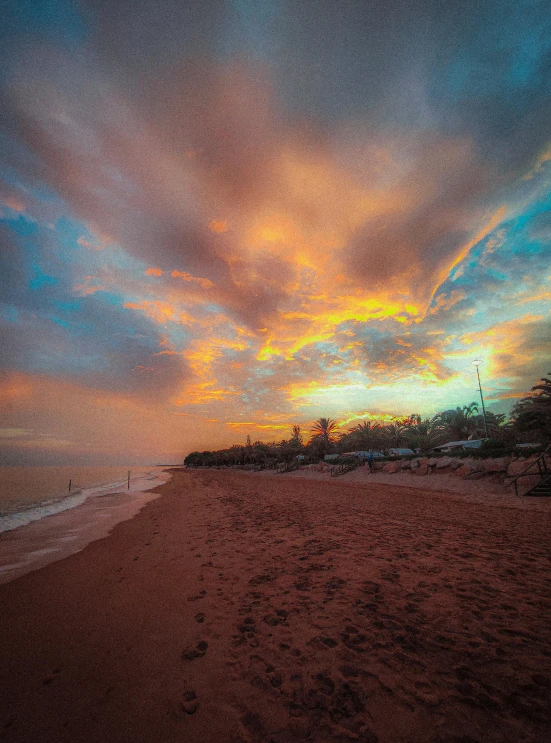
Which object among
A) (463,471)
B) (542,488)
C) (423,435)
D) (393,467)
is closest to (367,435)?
(423,435)

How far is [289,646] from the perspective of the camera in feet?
11.5

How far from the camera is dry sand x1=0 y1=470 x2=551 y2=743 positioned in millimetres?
2521

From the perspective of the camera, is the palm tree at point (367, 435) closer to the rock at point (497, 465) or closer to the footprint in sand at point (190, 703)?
the rock at point (497, 465)

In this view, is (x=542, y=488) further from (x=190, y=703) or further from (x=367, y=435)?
(x=367, y=435)

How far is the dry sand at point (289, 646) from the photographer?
2.52 meters

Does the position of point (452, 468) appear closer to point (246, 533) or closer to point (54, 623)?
point (246, 533)

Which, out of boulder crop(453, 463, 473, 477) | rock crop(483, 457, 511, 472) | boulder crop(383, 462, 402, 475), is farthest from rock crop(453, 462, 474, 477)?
boulder crop(383, 462, 402, 475)

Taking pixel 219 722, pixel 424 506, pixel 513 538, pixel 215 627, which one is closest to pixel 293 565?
pixel 215 627

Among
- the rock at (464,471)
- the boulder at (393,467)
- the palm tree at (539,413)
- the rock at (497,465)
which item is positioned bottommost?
the boulder at (393,467)

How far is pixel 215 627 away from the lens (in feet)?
13.3

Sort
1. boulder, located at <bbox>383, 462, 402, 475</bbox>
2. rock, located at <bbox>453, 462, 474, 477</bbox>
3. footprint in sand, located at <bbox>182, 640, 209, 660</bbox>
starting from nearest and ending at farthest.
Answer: footprint in sand, located at <bbox>182, 640, 209, 660</bbox>
rock, located at <bbox>453, 462, 474, 477</bbox>
boulder, located at <bbox>383, 462, 402, 475</bbox>

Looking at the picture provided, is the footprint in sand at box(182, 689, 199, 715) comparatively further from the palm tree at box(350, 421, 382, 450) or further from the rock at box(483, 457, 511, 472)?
the palm tree at box(350, 421, 382, 450)

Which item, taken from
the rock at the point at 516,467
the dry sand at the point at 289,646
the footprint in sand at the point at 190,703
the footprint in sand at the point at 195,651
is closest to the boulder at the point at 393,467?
the rock at the point at 516,467

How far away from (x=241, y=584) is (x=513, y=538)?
279 inches
